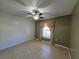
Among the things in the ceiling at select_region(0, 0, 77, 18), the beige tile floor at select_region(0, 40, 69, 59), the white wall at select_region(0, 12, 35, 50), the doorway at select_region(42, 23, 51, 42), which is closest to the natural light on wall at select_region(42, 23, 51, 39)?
the doorway at select_region(42, 23, 51, 42)

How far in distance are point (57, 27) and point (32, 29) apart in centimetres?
258

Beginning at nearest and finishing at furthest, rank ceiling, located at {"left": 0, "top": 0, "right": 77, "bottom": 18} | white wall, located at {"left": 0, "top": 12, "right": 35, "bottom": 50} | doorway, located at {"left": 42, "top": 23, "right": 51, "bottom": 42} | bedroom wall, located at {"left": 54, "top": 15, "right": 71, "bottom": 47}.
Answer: ceiling, located at {"left": 0, "top": 0, "right": 77, "bottom": 18} < white wall, located at {"left": 0, "top": 12, "right": 35, "bottom": 50} < bedroom wall, located at {"left": 54, "top": 15, "right": 71, "bottom": 47} < doorway, located at {"left": 42, "top": 23, "right": 51, "bottom": 42}

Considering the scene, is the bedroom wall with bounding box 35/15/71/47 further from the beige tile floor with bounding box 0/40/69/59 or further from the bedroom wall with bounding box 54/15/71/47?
the beige tile floor with bounding box 0/40/69/59

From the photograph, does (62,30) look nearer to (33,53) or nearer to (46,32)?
(46,32)

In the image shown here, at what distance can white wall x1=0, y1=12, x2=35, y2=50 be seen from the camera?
372 centimetres

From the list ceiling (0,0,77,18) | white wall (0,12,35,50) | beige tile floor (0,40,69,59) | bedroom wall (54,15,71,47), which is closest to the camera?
ceiling (0,0,77,18)

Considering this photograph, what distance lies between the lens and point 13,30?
173 inches

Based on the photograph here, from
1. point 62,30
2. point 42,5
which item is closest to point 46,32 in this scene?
point 62,30

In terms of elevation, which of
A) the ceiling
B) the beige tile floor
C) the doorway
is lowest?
the beige tile floor

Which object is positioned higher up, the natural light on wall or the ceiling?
the ceiling

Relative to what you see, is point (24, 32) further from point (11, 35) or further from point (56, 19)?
point (56, 19)

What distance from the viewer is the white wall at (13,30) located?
3.72 meters

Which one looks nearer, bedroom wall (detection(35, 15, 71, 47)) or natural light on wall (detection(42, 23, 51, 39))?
bedroom wall (detection(35, 15, 71, 47))

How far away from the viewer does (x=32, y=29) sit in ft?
20.7
